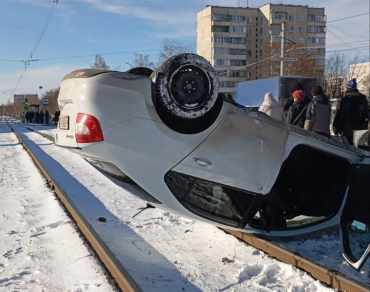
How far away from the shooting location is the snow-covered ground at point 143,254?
12.0ft

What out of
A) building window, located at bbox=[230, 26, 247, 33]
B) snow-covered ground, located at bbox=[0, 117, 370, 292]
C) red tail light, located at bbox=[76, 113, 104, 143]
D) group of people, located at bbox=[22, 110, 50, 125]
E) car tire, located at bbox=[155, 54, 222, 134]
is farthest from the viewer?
building window, located at bbox=[230, 26, 247, 33]

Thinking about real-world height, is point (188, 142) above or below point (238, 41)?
below

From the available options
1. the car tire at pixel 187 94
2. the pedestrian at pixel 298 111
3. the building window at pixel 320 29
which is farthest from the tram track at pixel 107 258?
the building window at pixel 320 29

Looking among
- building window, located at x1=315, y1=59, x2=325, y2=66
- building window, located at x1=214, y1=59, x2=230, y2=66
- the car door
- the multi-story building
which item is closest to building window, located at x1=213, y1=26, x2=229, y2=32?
the multi-story building

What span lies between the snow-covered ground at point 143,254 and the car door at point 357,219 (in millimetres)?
330

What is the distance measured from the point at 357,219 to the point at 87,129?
251 cm

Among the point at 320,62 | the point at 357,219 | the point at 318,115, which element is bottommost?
the point at 357,219

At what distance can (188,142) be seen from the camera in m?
3.53

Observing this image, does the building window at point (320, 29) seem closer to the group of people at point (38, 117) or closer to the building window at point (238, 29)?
the building window at point (238, 29)

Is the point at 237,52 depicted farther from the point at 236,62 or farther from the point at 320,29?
the point at 320,29

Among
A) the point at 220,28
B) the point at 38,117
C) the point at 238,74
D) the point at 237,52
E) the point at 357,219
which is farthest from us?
the point at 238,74

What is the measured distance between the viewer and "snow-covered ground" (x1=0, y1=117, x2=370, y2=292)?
3646 mm

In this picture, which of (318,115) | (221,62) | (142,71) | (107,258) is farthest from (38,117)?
(107,258)

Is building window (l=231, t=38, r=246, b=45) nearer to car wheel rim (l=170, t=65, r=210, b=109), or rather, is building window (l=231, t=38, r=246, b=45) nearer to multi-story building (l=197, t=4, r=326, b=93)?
multi-story building (l=197, t=4, r=326, b=93)
